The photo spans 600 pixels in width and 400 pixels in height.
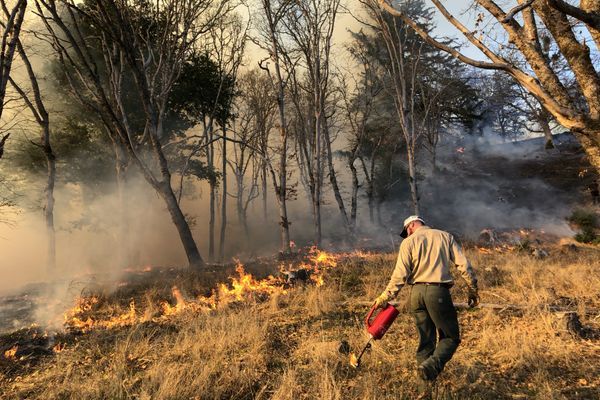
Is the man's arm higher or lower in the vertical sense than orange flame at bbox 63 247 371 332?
higher

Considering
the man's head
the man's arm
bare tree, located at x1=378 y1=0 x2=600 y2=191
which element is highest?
bare tree, located at x1=378 y1=0 x2=600 y2=191

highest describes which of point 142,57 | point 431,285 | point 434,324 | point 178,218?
point 142,57

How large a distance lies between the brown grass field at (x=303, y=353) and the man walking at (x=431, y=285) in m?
0.43

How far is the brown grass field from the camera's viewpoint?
3.70 metres

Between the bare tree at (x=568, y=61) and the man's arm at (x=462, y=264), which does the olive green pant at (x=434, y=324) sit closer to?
the man's arm at (x=462, y=264)

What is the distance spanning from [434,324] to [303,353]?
1.74m

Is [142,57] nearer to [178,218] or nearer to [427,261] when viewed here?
[178,218]

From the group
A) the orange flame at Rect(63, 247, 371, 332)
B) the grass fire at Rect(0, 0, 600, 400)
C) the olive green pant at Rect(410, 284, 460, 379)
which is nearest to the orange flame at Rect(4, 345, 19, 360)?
the grass fire at Rect(0, 0, 600, 400)

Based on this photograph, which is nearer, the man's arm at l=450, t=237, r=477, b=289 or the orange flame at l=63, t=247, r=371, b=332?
the man's arm at l=450, t=237, r=477, b=289

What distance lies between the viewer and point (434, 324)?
151 inches

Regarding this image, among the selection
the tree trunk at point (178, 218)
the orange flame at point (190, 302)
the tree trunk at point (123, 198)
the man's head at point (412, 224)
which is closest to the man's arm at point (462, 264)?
the man's head at point (412, 224)

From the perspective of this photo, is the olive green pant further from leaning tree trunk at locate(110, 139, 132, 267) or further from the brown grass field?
leaning tree trunk at locate(110, 139, 132, 267)

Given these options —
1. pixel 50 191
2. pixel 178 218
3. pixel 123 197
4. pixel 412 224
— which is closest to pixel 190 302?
pixel 178 218

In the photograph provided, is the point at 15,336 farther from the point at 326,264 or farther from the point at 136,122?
the point at 136,122
